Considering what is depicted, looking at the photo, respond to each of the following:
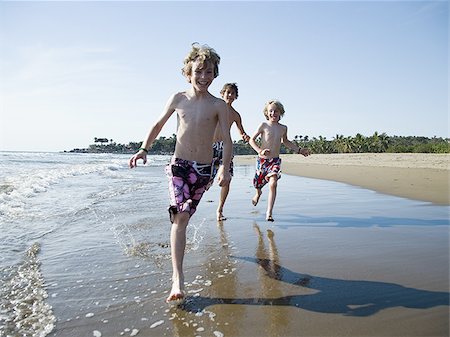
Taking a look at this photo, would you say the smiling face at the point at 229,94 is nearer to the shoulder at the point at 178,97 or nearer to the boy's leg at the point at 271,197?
the boy's leg at the point at 271,197

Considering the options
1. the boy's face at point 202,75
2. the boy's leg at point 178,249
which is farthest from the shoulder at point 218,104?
the boy's leg at point 178,249

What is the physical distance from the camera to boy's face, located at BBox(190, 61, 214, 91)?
3.04m

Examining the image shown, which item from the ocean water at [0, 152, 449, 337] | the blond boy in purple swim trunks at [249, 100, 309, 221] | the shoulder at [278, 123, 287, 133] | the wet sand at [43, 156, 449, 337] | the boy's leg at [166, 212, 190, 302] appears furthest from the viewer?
the shoulder at [278, 123, 287, 133]

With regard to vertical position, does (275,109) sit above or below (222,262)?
above

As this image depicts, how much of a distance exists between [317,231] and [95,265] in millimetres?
2713

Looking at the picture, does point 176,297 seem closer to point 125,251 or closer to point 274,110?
point 125,251

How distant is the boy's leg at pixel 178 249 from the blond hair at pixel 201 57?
1337 mm

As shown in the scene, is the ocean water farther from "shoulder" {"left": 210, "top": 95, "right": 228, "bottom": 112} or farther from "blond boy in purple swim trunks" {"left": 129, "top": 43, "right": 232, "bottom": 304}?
"shoulder" {"left": 210, "top": 95, "right": 228, "bottom": 112}

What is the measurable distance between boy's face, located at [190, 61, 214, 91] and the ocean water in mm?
1678

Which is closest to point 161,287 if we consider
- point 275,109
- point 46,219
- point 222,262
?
point 222,262

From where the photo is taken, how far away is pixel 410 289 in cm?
254

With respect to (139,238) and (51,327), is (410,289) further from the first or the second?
(139,238)

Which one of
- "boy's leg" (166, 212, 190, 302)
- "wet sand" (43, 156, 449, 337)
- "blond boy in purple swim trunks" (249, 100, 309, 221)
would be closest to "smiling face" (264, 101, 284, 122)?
"blond boy in purple swim trunks" (249, 100, 309, 221)

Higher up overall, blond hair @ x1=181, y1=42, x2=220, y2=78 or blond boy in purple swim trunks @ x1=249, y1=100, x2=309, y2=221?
blond hair @ x1=181, y1=42, x2=220, y2=78
